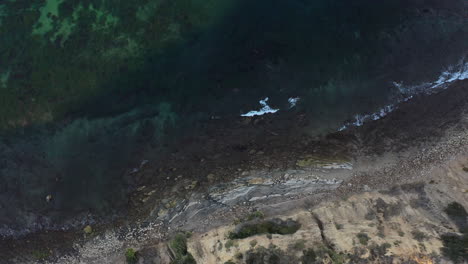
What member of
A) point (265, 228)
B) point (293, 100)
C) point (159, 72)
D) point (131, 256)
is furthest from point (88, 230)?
point (293, 100)

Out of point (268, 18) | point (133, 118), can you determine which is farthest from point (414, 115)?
point (133, 118)

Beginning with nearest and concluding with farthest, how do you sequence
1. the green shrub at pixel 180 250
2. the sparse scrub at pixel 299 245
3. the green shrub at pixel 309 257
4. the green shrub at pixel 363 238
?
the green shrub at pixel 309 257 < the green shrub at pixel 363 238 < the sparse scrub at pixel 299 245 < the green shrub at pixel 180 250

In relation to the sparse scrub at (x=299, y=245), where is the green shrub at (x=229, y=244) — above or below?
below

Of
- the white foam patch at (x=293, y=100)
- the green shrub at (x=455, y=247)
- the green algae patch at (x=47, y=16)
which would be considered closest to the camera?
the green shrub at (x=455, y=247)

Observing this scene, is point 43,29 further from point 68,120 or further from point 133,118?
point 133,118

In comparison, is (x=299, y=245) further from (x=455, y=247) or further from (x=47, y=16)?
(x=47, y=16)

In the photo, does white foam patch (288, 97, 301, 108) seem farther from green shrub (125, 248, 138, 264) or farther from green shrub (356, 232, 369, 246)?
green shrub (125, 248, 138, 264)

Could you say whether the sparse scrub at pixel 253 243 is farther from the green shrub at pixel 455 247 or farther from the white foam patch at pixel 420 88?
the white foam patch at pixel 420 88

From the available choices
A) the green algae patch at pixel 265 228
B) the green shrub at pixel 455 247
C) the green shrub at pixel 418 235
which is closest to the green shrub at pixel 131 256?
the green algae patch at pixel 265 228
